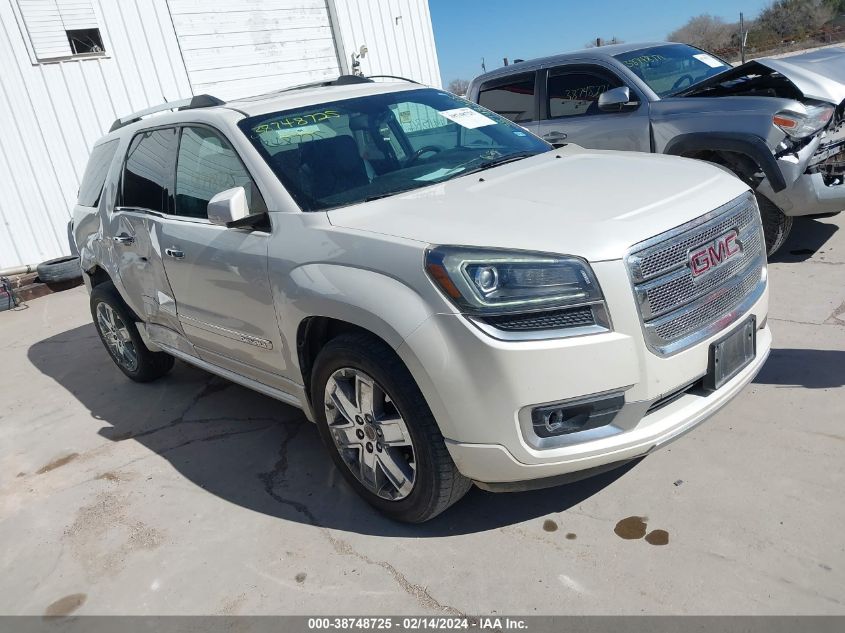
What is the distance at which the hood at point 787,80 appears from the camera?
16.4 feet

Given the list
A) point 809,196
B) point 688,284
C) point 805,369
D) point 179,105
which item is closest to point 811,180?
point 809,196

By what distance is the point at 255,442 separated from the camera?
13.0 ft

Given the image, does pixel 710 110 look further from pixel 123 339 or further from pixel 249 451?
pixel 123 339

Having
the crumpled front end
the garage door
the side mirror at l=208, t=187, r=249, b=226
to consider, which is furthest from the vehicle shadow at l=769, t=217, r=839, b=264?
the garage door

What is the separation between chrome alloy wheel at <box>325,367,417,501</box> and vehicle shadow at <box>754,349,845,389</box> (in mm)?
2024

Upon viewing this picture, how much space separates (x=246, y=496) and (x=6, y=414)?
270cm

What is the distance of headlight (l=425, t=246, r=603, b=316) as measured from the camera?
2.34 m

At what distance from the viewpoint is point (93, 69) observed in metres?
9.03

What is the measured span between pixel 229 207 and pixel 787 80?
427cm

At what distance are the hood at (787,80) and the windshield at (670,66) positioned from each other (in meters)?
0.50

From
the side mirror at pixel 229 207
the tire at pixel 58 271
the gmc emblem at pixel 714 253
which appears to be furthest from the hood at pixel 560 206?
the tire at pixel 58 271

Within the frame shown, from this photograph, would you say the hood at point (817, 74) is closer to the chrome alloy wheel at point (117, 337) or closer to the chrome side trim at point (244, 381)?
the chrome side trim at point (244, 381)

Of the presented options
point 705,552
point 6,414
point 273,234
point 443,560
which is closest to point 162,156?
point 273,234
